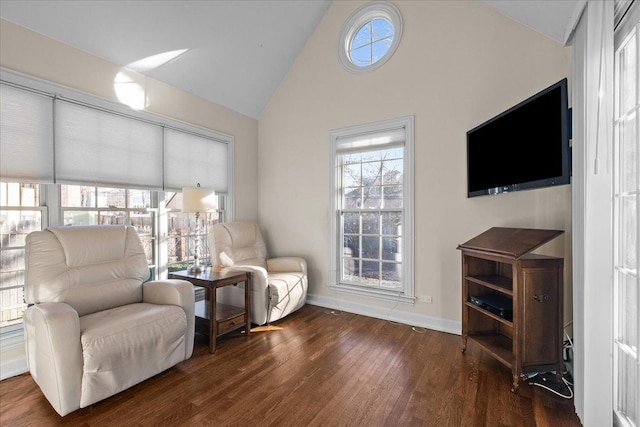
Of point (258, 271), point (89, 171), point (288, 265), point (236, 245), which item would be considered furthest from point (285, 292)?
point (89, 171)

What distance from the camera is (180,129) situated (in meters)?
3.39

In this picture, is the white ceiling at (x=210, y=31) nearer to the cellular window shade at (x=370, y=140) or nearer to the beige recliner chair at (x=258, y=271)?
the cellular window shade at (x=370, y=140)

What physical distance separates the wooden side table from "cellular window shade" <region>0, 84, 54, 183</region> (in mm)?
1392

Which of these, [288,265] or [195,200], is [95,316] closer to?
[195,200]

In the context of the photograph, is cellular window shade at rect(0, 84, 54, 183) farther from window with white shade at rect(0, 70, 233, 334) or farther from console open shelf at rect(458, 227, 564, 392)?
console open shelf at rect(458, 227, 564, 392)

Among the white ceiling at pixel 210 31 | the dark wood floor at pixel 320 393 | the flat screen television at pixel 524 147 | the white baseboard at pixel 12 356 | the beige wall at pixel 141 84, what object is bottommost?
the dark wood floor at pixel 320 393

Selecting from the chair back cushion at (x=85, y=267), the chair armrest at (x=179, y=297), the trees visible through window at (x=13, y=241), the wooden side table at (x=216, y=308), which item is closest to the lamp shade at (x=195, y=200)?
the chair back cushion at (x=85, y=267)

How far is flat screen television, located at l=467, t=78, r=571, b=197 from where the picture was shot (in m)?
1.78

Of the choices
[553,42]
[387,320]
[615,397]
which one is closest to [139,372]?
[387,320]

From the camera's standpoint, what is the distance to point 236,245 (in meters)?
3.56

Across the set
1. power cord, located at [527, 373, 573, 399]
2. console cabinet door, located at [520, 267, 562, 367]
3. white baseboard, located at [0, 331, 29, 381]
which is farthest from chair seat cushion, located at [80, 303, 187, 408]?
power cord, located at [527, 373, 573, 399]

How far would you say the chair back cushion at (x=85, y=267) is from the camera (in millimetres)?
2041

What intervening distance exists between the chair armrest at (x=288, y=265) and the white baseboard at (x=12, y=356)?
2.26 m

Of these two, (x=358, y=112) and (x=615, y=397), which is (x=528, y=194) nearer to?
(x=615, y=397)
